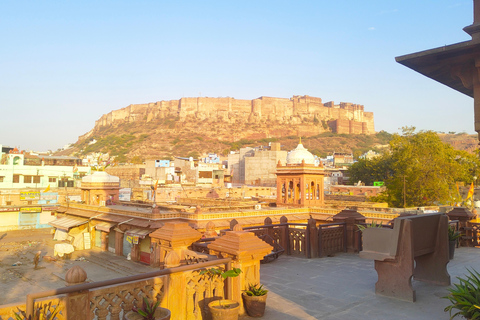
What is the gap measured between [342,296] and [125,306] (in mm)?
4070

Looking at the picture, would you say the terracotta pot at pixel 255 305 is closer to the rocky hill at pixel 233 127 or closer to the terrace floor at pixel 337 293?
the terrace floor at pixel 337 293

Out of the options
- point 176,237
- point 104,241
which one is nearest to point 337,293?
point 176,237

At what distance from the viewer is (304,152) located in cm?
2633

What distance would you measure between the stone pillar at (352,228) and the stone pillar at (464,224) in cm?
376

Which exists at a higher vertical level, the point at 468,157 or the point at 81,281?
the point at 468,157

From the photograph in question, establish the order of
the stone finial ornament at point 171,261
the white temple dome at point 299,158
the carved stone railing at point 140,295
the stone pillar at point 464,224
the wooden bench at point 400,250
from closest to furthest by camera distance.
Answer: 1. the carved stone railing at point 140,295
2. the stone finial ornament at point 171,261
3. the wooden bench at point 400,250
4. the stone pillar at point 464,224
5. the white temple dome at point 299,158

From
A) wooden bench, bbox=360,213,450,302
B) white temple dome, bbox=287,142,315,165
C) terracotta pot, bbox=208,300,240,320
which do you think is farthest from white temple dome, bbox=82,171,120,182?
wooden bench, bbox=360,213,450,302

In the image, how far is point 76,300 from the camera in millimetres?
4172

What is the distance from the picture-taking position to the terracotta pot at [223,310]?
510cm

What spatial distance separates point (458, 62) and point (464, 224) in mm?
10021

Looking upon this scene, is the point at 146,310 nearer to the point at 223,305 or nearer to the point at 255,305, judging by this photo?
the point at 223,305

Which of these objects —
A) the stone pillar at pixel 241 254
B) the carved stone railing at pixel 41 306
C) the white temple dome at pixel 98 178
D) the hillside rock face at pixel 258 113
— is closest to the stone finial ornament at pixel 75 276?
the carved stone railing at pixel 41 306

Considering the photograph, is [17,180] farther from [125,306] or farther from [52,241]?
[125,306]

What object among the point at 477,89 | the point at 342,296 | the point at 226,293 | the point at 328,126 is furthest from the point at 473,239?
the point at 328,126
